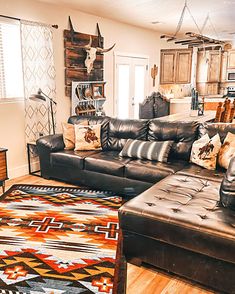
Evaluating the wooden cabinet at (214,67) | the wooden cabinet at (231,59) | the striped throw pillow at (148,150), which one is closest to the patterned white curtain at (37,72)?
the striped throw pillow at (148,150)

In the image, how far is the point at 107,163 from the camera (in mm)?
3705

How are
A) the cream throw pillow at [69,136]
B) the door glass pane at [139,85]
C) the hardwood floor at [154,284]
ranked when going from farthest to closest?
the door glass pane at [139,85]
the cream throw pillow at [69,136]
the hardwood floor at [154,284]

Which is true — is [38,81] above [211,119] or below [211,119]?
above

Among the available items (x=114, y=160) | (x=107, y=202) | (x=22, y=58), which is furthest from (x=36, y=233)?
(x=22, y=58)

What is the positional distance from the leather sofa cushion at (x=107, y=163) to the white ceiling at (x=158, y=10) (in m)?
2.37

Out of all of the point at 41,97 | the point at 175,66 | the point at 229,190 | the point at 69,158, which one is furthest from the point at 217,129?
the point at 175,66

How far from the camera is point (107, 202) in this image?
3.55m

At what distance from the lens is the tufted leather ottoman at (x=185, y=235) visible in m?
1.93

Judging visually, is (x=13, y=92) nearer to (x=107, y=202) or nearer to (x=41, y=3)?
(x=41, y=3)

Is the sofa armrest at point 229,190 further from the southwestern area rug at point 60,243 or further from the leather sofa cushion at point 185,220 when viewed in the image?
the southwestern area rug at point 60,243

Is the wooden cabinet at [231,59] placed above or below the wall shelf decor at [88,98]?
above

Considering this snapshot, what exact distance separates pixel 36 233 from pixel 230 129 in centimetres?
242

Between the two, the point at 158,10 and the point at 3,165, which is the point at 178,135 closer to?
the point at 3,165

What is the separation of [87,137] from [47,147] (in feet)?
1.92
